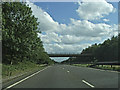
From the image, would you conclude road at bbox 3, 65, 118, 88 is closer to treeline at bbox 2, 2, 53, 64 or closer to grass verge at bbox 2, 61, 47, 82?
grass verge at bbox 2, 61, 47, 82

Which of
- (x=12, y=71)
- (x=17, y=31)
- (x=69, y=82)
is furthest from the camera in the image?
(x=17, y=31)

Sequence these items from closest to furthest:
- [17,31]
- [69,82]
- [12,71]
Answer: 1. [69,82]
2. [12,71]
3. [17,31]

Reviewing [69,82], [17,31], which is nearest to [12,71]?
[17,31]

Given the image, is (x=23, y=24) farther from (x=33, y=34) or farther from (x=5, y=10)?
(x=5, y=10)

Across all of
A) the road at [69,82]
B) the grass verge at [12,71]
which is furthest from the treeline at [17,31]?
the road at [69,82]

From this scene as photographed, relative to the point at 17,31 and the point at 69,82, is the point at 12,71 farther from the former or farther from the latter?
the point at 69,82

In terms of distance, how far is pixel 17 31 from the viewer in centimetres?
2545

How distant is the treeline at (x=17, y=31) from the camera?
24094mm

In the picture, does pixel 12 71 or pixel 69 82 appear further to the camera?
pixel 12 71

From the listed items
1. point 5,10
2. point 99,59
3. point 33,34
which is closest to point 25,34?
point 33,34

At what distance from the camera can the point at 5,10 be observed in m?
27.0

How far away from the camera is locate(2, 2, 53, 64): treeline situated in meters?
24.1

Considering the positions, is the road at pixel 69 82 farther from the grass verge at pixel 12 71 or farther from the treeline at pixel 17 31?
the treeline at pixel 17 31

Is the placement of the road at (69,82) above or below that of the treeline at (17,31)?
below
